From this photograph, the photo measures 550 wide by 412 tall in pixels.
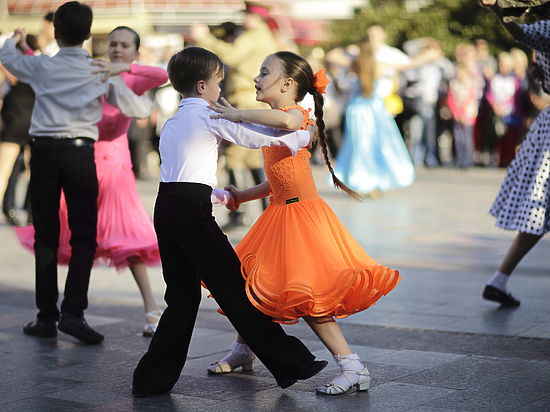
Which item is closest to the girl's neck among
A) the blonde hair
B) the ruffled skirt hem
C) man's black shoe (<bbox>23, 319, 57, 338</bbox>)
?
the ruffled skirt hem

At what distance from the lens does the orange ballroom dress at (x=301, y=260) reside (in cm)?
451

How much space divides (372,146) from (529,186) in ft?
25.3

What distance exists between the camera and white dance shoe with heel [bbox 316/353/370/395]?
4.55 m

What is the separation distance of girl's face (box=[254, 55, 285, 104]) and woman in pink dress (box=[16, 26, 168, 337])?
1.40m

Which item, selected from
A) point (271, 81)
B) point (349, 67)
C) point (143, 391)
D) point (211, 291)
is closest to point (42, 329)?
point (143, 391)

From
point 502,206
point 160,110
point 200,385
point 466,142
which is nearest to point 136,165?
point 160,110

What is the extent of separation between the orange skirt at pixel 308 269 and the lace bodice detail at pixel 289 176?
4 cm

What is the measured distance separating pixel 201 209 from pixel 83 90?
5.27 ft

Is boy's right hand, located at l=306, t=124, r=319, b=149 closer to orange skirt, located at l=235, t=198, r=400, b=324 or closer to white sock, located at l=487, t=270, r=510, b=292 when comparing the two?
orange skirt, located at l=235, t=198, r=400, b=324

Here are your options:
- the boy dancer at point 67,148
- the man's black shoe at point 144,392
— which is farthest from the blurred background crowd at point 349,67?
the man's black shoe at point 144,392

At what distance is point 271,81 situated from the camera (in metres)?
4.87

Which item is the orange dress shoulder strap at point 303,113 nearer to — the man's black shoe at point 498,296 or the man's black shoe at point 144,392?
the man's black shoe at point 144,392

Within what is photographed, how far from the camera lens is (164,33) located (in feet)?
122

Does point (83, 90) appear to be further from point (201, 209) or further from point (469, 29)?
point (469, 29)
